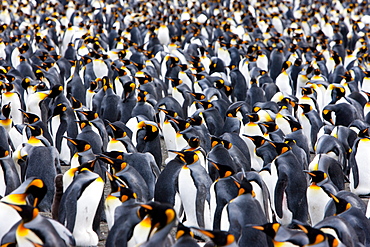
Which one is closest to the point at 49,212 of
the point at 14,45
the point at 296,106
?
the point at 296,106

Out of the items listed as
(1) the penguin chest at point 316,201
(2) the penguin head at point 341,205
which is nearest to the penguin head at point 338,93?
(1) the penguin chest at point 316,201

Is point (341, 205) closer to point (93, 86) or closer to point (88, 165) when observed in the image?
point (88, 165)

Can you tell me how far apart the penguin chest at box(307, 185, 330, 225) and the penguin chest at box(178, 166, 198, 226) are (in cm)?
96

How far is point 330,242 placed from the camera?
3.39 metres

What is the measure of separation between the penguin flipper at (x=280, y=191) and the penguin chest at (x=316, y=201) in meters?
0.24

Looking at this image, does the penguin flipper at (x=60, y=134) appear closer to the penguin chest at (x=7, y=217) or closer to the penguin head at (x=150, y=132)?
the penguin head at (x=150, y=132)

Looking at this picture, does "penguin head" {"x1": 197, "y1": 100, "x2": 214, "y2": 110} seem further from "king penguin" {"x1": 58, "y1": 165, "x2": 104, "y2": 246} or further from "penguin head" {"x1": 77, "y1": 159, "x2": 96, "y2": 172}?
"king penguin" {"x1": 58, "y1": 165, "x2": 104, "y2": 246}

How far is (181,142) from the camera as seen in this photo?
6188 millimetres

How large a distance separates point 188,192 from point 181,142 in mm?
1405

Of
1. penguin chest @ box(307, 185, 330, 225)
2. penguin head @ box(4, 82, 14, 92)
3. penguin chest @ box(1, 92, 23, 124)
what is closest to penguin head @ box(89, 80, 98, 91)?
penguin head @ box(4, 82, 14, 92)

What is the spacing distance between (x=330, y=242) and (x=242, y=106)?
420 cm

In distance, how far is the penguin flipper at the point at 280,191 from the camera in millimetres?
4934

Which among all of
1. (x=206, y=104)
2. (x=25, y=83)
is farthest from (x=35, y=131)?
(x=25, y=83)

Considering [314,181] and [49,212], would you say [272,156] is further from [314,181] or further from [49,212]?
[49,212]
